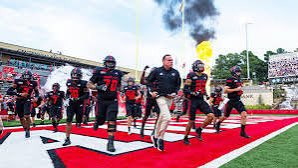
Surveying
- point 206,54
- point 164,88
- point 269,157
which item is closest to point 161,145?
point 164,88

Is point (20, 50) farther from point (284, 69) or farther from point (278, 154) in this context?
point (284, 69)

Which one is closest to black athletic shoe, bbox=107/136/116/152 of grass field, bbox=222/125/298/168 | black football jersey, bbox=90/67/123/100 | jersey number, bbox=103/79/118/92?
black football jersey, bbox=90/67/123/100

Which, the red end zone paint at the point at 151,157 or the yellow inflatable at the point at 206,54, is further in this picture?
the yellow inflatable at the point at 206,54

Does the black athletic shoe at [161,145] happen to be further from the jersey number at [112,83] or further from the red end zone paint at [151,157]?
the jersey number at [112,83]

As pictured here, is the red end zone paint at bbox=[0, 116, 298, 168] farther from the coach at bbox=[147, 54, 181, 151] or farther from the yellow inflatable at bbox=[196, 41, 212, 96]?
the yellow inflatable at bbox=[196, 41, 212, 96]

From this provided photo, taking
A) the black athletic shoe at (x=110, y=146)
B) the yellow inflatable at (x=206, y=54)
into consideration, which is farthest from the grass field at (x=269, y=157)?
the yellow inflatable at (x=206, y=54)

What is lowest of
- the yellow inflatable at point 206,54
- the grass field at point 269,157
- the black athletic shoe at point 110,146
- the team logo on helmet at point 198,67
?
the grass field at point 269,157

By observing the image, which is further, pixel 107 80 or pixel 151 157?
pixel 107 80

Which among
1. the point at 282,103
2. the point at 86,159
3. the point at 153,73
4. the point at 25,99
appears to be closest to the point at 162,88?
the point at 153,73

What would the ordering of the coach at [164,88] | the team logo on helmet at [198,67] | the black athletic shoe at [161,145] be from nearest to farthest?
the black athletic shoe at [161,145], the coach at [164,88], the team logo on helmet at [198,67]

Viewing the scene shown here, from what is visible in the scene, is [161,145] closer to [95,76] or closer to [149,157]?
[149,157]

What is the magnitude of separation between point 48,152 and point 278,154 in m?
4.54

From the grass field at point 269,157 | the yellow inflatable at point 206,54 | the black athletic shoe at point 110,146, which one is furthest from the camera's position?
the yellow inflatable at point 206,54

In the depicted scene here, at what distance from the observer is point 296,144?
6.39m
